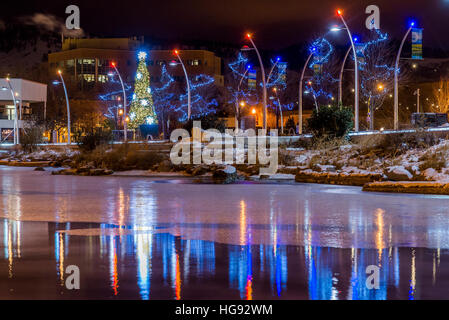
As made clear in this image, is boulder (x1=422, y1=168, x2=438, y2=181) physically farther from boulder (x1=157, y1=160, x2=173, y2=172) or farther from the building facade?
the building facade

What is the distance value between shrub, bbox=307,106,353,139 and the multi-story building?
8324 centimetres

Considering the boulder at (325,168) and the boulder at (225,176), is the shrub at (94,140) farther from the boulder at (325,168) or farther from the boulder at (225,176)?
the boulder at (325,168)

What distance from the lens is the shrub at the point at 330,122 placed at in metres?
35.2

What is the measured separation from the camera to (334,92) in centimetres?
8512

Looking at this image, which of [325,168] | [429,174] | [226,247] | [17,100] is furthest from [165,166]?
[17,100]

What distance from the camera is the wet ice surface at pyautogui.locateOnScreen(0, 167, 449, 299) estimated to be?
7.03 metres

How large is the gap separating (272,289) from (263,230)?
4460 millimetres

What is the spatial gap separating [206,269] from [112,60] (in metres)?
121

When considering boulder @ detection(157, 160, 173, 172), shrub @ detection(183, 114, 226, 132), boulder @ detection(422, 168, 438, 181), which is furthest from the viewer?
shrub @ detection(183, 114, 226, 132)

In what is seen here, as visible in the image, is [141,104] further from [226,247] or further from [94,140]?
[226,247]

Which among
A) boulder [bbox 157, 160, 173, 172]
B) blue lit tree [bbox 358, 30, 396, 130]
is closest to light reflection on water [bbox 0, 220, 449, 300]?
boulder [bbox 157, 160, 173, 172]

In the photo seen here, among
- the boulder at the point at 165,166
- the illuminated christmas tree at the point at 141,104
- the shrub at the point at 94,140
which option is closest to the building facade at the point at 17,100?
the illuminated christmas tree at the point at 141,104

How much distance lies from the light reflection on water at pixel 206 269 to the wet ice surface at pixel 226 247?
0.05ft
